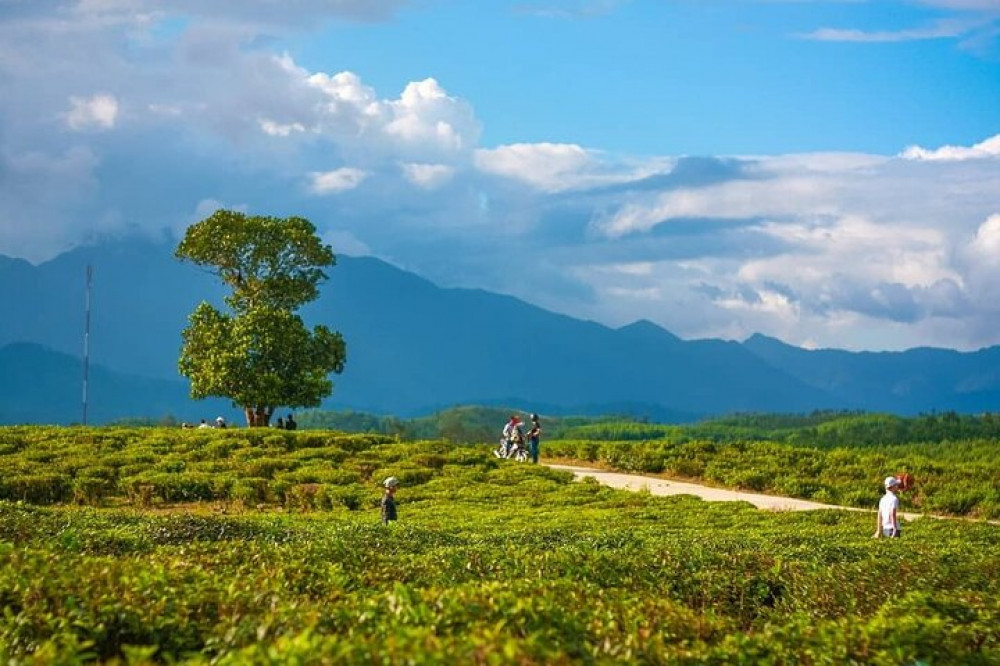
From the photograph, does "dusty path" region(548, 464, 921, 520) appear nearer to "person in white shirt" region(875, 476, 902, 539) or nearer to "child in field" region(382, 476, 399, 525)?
"person in white shirt" region(875, 476, 902, 539)

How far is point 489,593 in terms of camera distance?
9930mm

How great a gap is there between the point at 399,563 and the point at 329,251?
41.2 m

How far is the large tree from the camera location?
49.2 meters

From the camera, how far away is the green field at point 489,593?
883cm

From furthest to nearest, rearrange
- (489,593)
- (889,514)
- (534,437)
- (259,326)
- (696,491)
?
1. (259,326)
2. (534,437)
3. (696,491)
4. (889,514)
5. (489,593)

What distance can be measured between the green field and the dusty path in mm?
6831

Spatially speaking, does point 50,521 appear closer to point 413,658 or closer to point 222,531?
point 222,531

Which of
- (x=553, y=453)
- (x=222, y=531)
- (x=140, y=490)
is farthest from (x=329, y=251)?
(x=222, y=531)

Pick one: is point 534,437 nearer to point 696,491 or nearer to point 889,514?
point 696,491

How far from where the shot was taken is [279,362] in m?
49.8

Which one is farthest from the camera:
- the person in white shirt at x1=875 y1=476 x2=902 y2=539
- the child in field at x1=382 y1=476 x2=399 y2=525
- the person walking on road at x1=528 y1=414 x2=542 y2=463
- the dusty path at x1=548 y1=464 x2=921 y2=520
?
the person walking on road at x1=528 y1=414 x2=542 y2=463

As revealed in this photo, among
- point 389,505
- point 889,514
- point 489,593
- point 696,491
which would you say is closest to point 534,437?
point 696,491

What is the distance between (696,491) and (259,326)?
68.6 ft

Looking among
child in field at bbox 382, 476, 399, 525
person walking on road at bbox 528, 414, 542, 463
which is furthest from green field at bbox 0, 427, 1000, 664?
person walking on road at bbox 528, 414, 542, 463
